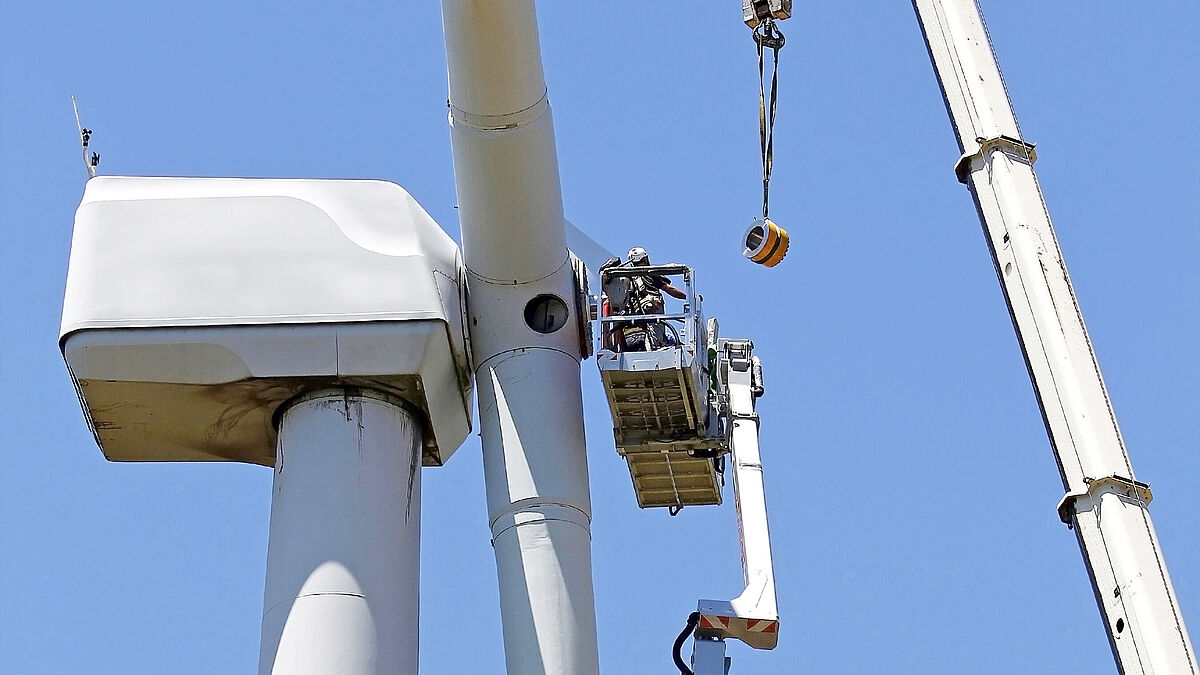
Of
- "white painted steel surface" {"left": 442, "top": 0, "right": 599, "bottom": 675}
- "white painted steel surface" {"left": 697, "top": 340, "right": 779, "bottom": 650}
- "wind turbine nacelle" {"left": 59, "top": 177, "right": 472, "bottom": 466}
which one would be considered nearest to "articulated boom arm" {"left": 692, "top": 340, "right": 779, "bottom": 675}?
"white painted steel surface" {"left": 697, "top": 340, "right": 779, "bottom": 650}

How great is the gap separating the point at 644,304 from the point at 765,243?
2113mm

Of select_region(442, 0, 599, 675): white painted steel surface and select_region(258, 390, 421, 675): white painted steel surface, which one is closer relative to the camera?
select_region(258, 390, 421, 675): white painted steel surface

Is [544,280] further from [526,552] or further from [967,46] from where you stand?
[967,46]

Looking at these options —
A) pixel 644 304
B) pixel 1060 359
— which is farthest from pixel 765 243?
pixel 1060 359

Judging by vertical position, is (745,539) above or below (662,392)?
below

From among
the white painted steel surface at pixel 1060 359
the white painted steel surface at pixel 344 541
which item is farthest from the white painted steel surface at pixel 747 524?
the white painted steel surface at pixel 1060 359

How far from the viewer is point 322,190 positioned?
87.1ft

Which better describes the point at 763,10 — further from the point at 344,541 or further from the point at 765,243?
the point at 344,541

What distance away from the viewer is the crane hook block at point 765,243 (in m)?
24.8

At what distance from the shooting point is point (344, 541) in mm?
24562

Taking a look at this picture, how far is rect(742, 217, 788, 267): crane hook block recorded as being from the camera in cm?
2477

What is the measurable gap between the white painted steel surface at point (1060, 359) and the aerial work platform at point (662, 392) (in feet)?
13.3

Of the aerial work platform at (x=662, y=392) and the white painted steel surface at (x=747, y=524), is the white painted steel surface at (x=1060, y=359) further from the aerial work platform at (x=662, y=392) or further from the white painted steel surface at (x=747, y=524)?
the white painted steel surface at (x=747, y=524)

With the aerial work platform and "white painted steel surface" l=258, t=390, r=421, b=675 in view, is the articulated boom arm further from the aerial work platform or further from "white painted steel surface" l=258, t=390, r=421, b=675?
"white painted steel surface" l=258, t=390, r=421, b=675
